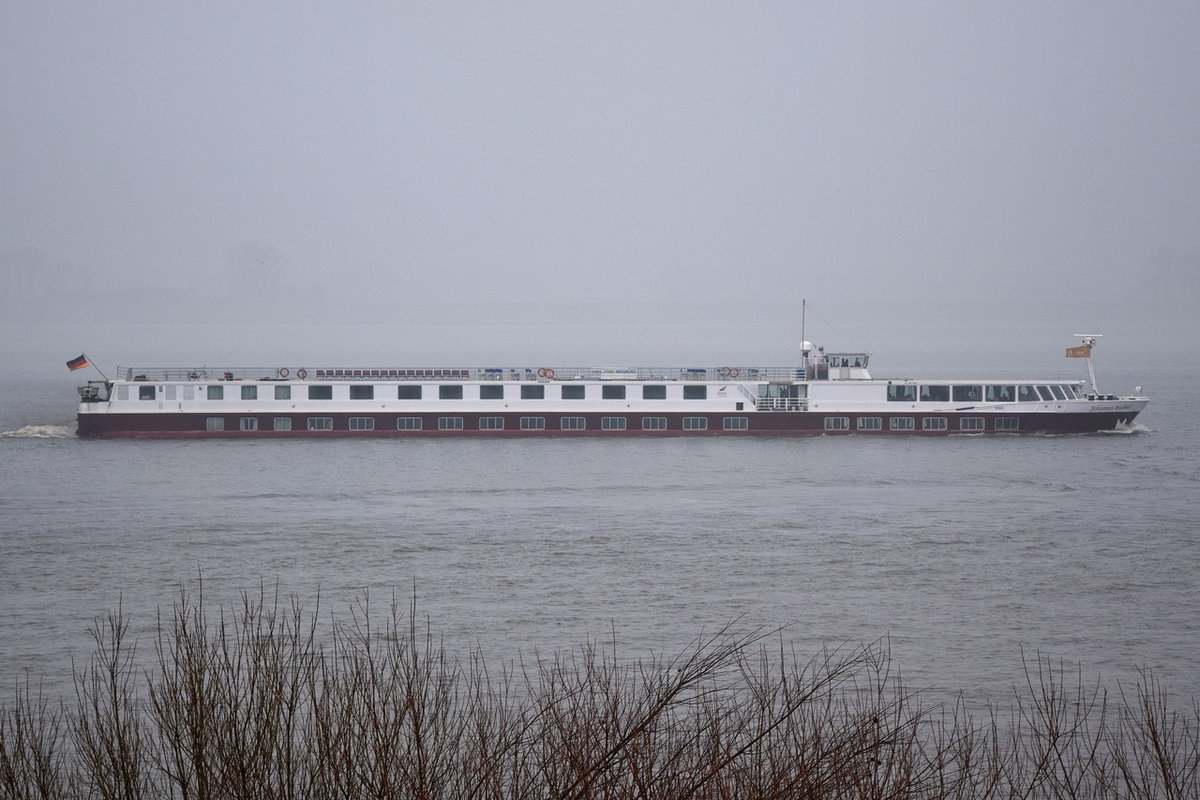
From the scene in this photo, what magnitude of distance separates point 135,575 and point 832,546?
23.4m

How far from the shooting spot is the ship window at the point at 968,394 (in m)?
76.7

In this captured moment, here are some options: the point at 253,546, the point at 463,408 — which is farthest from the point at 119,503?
the point at 463,408

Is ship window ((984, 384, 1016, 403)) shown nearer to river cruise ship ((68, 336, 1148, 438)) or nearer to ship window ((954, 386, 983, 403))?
river cruise ship ((68, 336, 1148, 438))

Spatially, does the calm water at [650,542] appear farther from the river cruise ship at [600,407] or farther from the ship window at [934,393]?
the ship window at [934,393]

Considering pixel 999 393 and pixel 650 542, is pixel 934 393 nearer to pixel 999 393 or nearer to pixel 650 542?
pixel 999 393

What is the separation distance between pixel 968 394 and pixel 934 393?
2225 mm

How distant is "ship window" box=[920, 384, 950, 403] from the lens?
76750 mm

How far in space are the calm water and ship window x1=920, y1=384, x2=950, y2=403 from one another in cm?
494

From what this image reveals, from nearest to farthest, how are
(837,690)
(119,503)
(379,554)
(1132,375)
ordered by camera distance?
(837,690) → (379,554) → (119,503) → (1132,375)

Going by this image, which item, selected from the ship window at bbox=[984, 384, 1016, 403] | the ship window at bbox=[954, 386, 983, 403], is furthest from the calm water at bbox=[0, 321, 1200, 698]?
the ship window at bbox=[954, 386, 983, 403]

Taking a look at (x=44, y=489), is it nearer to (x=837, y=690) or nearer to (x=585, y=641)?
(x=585, y=641)

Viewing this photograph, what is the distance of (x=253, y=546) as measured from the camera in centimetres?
4341

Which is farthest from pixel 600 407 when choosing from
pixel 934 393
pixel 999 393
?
pixel 999 393

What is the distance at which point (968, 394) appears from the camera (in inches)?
3046
